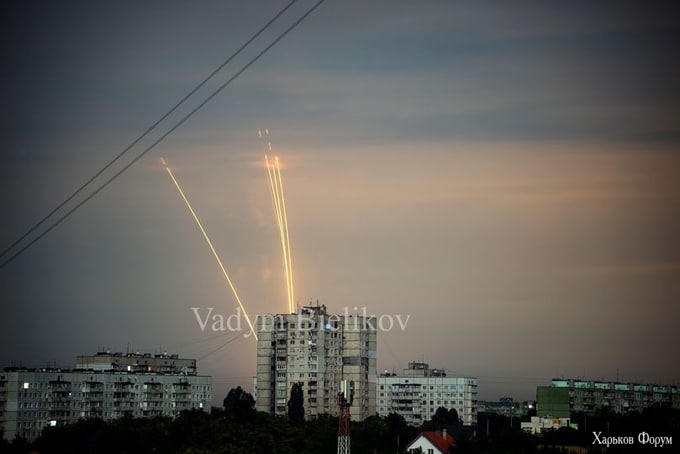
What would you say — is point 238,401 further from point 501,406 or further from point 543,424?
point 501,406

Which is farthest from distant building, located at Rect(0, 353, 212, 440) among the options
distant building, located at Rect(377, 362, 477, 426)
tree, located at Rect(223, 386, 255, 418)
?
distant building, located at Rect(377, 362, 477, 426)

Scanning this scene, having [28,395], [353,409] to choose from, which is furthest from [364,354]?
[28,395]

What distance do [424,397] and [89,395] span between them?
1558 inches

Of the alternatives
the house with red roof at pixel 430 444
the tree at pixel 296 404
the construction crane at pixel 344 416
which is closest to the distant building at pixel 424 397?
the tree at pixel 296 404

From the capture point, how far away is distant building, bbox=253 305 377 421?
306 feet

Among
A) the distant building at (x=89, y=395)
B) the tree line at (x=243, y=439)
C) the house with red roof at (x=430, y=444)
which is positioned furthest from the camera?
the distant building at (x=89, y=395)

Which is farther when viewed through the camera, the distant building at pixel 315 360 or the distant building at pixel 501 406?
the distant building at pixel 501 406

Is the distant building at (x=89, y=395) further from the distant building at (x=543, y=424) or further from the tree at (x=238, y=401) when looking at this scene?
the distant building at (x=543, y=424)

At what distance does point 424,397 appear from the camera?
116938 mm

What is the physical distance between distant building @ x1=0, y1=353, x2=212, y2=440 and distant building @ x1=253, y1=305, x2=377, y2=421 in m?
5.97

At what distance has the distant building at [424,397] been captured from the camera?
11638cm

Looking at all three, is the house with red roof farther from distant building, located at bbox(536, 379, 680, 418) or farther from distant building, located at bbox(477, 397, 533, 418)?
distant building, located at bbox(477, 397, 533, 418)

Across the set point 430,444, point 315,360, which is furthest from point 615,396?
point 430,444

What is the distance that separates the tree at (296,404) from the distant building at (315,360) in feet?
7.77
